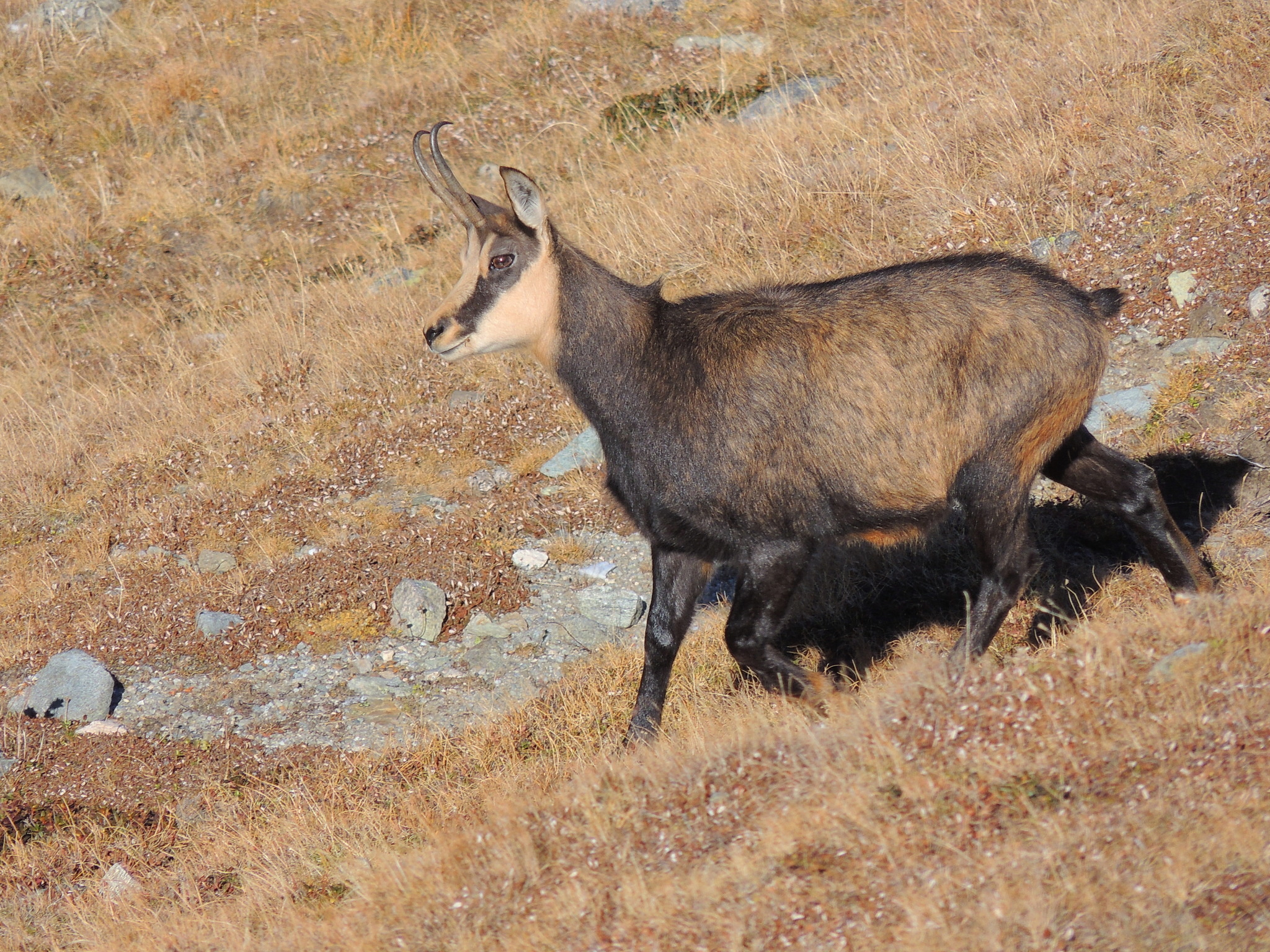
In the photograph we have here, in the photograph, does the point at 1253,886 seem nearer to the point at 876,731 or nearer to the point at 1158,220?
the point at 876,731

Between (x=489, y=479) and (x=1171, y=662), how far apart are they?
5.89 meters

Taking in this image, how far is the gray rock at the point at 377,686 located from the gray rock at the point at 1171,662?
4.53m

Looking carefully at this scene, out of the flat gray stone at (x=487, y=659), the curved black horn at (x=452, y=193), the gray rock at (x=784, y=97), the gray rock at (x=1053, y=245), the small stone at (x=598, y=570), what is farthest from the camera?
the gray rock at (x=784, y=97)

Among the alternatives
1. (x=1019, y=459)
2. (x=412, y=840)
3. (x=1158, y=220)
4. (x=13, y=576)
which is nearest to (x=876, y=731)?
(x=1019, y=459)

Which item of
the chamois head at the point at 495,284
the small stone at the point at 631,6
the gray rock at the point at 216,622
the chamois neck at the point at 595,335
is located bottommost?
the gray rock at the point at 216,622

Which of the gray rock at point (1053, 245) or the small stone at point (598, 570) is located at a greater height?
the gray rock at point (1053, 245)

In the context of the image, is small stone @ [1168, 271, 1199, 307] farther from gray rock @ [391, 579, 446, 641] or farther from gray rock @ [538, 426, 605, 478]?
gray rock @ [391, 579, 446, 641]

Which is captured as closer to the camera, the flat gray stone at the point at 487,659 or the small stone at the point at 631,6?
the flat gray stone at the point at 487,659

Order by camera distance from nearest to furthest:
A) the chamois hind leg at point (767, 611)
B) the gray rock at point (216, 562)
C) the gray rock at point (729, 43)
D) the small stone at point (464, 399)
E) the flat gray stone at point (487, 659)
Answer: the chamois hind leg at point (767, 611)
the flat gray stone at point (487, 659)
the gray rock at point (216, 562)
the small stone at point (464, 399)
the gray rock at point (729, 43)

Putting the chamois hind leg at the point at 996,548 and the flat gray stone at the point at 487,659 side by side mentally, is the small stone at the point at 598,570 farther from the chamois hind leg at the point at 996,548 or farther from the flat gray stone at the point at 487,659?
the chamois hind leg at the point at 996,548

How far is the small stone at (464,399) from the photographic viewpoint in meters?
10.4

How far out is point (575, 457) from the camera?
9391 mm

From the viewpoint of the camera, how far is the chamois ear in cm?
566

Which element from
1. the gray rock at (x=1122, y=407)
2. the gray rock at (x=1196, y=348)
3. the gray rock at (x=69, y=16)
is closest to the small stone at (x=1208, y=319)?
Answer: the gray rock at (x=1196, y=348)
